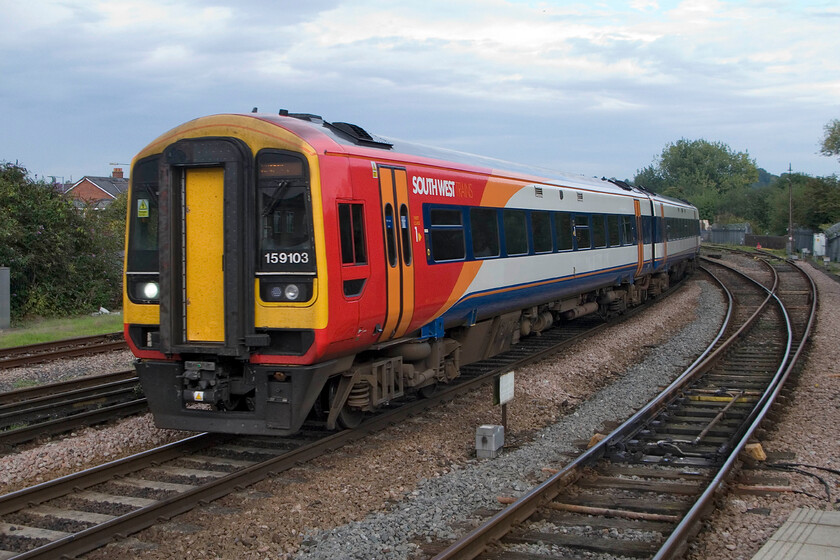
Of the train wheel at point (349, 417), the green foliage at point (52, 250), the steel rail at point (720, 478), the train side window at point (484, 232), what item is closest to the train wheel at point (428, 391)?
the train wheel at point (349, 417)

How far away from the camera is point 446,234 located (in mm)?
9836

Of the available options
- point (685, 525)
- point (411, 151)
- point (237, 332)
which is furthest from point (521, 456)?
point (411, 151)

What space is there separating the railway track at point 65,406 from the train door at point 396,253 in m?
3.56

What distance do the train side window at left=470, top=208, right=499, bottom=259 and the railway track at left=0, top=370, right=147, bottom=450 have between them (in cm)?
461

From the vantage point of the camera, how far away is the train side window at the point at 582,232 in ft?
49.5

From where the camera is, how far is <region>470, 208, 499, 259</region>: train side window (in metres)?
10.7

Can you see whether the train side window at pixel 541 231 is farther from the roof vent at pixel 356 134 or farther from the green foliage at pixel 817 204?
the green foliage at pixel 817 204

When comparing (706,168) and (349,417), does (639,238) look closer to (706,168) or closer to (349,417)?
(349,417)

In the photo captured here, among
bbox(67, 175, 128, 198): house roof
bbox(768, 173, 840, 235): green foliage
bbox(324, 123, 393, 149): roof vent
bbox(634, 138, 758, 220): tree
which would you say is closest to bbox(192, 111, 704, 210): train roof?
bbox(324, 123, 393, 149): roof vent

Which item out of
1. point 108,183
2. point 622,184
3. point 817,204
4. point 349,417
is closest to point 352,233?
point 349,417

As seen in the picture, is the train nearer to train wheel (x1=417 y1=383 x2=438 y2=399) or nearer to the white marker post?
train wheel (x1=417 y1=383 x2=438 y2=399)

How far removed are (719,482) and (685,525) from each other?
4.14 feet

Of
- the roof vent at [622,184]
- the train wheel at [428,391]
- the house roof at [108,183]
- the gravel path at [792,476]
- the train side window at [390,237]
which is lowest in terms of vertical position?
the gravel path at [792,476]

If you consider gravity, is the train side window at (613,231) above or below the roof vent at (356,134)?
below
